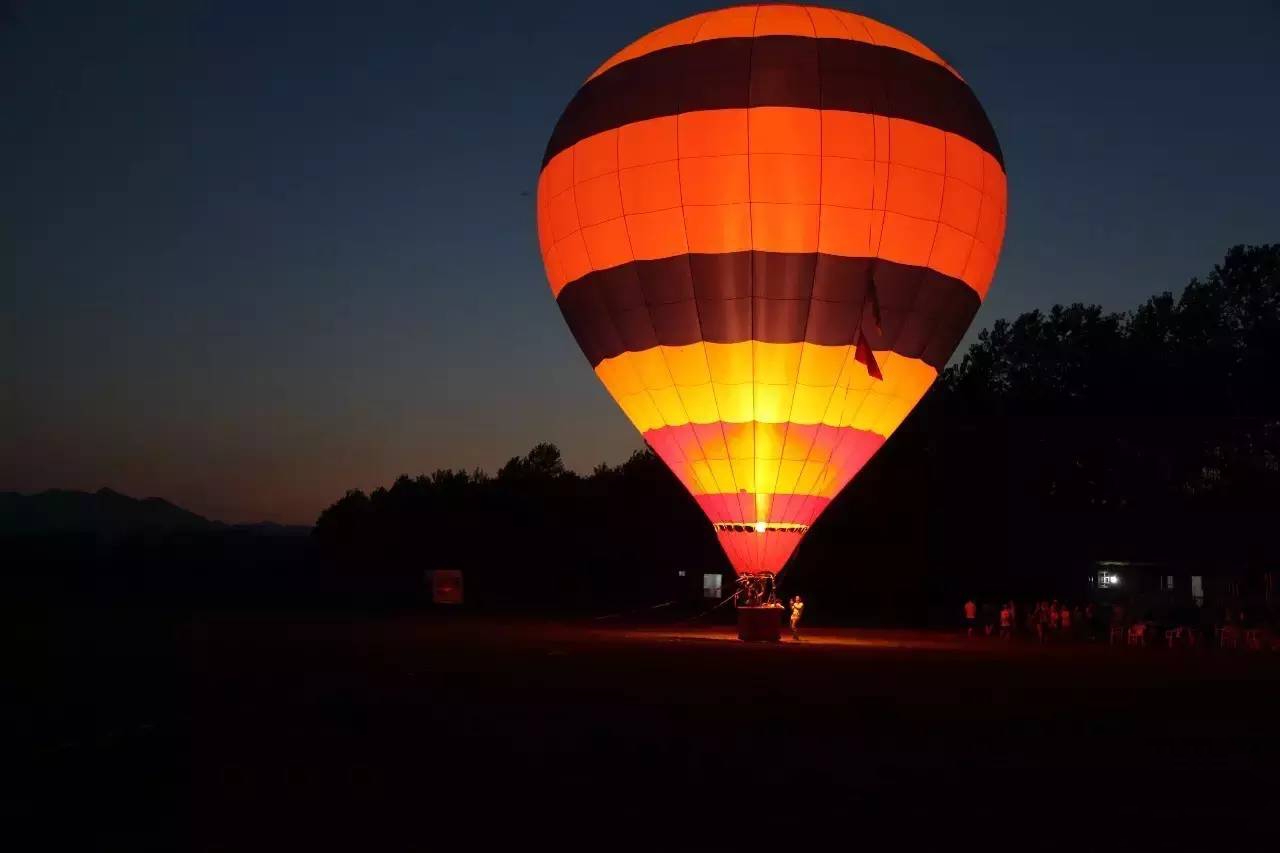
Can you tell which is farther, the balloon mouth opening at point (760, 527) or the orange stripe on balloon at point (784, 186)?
the balloon mouth opening at point (760, 527)

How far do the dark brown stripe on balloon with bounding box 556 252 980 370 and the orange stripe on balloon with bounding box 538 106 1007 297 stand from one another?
204 mm

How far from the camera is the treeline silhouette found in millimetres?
42344

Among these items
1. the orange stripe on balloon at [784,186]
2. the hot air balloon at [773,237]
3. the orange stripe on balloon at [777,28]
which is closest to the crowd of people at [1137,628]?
the hot air balloon at [773,237]

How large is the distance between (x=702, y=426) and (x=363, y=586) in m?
28.6

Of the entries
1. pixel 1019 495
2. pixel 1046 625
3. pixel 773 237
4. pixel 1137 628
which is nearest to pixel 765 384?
pixel 773 237

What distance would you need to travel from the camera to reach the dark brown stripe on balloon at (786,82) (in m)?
20.3

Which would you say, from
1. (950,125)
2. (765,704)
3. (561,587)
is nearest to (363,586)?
(561,587)

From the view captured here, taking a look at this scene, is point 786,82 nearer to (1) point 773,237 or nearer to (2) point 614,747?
(1) point 773,237

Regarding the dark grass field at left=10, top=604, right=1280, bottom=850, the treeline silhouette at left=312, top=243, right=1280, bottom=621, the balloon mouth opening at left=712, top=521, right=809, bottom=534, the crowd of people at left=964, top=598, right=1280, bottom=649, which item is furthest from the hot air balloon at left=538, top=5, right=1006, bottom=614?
the treeline silhouette at left=312, top=243, right=1280, bottom=621

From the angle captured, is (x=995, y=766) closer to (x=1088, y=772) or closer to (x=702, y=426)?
(x=1088, y=772)

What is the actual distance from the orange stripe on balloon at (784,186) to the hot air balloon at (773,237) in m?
0.03

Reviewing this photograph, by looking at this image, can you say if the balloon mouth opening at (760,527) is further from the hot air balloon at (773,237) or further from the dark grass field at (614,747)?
the dark grass field at (614,747)

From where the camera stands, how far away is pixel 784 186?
20125mm

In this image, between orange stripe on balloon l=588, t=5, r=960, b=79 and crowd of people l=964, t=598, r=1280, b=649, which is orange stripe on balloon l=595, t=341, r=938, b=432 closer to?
orange stripe on balloon l=588, t=5, r=960, b=79
